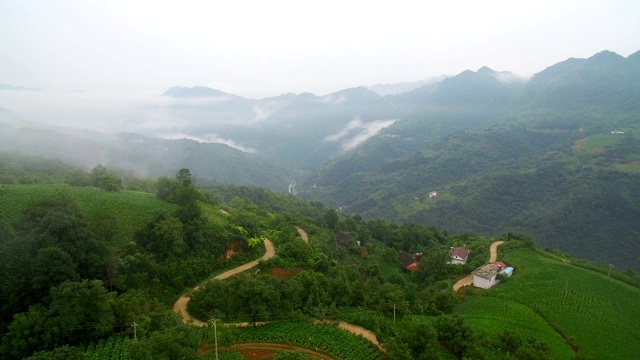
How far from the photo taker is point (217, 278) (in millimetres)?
33562

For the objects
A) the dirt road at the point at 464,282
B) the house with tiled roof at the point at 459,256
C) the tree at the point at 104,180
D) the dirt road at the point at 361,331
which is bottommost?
the house with tiled roof at the point at 459,256

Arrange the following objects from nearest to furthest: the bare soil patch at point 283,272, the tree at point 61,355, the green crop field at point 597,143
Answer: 1. the tree at point 61,355
2. the bare soil patch at point 283,272
3. the green crop field at point 597,143

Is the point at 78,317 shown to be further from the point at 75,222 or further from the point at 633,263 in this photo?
the point at 633,263

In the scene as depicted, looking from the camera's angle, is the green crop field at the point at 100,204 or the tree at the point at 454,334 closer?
the tree at the point at 454,334

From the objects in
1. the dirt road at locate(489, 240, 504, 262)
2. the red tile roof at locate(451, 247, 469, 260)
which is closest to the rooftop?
the dirt road at locate(489, 240, 504, 262)

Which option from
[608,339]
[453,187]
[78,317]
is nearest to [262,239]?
[78,317]

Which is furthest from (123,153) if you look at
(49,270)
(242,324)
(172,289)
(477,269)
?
(242,324)

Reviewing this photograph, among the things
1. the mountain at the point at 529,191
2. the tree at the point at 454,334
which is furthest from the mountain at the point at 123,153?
the tree at the point at 454,334

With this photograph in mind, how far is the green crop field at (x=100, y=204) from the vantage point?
3144 cm

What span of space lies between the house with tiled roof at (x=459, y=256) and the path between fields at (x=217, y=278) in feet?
93.5

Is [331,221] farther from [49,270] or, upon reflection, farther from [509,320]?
[49,270]

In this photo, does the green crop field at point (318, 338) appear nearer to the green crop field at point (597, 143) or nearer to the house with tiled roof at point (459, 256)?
the house with tiled roof at point (459, 256)

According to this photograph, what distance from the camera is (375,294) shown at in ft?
109

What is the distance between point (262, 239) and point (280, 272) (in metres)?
6.33
